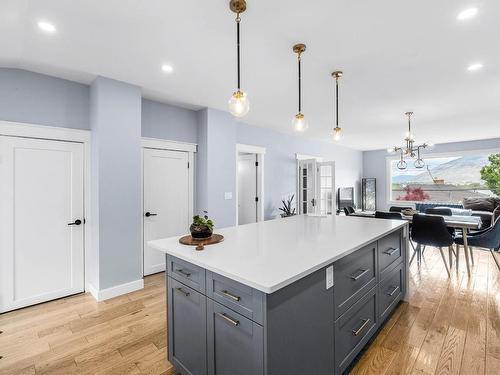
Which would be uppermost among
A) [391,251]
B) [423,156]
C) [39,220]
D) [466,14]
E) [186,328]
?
[466,14]

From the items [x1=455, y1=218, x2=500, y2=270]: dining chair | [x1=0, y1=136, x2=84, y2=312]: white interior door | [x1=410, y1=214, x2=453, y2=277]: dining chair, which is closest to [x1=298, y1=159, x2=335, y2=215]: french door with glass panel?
[x1=410, y1=214, x2=453, y2=277]: dining chair

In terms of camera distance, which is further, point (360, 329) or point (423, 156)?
point (423, 156)

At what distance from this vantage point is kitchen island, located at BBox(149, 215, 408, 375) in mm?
1197

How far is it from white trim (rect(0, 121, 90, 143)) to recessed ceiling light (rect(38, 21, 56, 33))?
1.12 metres

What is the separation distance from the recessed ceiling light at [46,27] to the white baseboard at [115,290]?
2586 mm

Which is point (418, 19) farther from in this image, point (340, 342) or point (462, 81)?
point (340, 342)

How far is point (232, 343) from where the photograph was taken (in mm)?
1302

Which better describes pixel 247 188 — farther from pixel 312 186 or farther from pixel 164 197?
pixel 164 197

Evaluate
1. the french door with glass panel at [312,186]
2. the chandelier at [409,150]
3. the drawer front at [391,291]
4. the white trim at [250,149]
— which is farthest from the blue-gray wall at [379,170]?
the drawer front at [391,291]

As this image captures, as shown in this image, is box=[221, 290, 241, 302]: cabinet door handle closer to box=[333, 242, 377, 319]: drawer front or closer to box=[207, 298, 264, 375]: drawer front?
box=[207, 298, 264, 375]: drawer front

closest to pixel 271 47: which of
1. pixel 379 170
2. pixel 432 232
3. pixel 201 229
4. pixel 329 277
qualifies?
pixel 201 229

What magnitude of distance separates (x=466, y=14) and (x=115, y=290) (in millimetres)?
4171

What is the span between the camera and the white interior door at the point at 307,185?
6.18m

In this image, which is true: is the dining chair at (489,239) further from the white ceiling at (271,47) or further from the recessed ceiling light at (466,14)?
the recessed ceiling light at (466,14)
